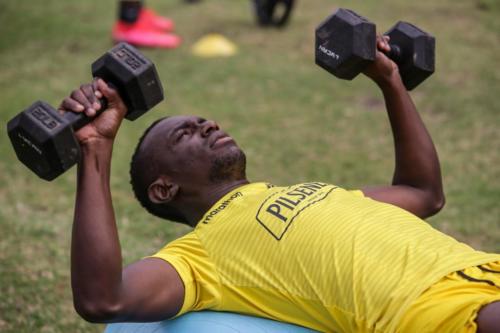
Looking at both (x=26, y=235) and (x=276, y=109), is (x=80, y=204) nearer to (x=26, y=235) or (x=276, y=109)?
(x=26, y=235)

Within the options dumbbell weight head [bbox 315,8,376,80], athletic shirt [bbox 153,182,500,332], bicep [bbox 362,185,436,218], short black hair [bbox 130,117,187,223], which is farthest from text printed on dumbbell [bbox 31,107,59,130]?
bicep [bbox 362,185,436,218]

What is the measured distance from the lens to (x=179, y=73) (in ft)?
29.3

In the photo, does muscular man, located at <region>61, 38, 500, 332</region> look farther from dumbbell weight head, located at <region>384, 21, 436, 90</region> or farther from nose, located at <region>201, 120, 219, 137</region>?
dumbbell weight head, located at <region>384, 21, 436, 90</region>

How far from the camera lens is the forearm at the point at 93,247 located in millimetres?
2336

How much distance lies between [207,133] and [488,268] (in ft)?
3.90

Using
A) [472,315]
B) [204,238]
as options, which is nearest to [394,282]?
[472,315]

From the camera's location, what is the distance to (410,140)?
3.30 m

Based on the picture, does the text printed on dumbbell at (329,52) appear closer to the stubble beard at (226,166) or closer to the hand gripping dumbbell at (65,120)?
the stubble beard at (226,166)

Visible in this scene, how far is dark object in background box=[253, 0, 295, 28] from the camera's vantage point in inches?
416

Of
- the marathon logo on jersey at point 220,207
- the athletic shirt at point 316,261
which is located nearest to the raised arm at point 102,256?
the athletic shirt at point 316,261

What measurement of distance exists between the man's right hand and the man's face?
47 cm

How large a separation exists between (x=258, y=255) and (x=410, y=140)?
100cm

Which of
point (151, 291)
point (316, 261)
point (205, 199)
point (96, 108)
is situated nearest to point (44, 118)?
point (96, 108)

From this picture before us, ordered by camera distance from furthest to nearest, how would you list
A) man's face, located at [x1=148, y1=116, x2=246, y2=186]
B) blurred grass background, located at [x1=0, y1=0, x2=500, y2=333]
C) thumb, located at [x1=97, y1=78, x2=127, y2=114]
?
blurred grass background, located at [x1=0, y1=0, x2=500, y2=333], man's face, located at [x1=148, y1=116, x2=246, y2=186], thumb, located at [x1=97, y1=78, x2=127, y2=114]
